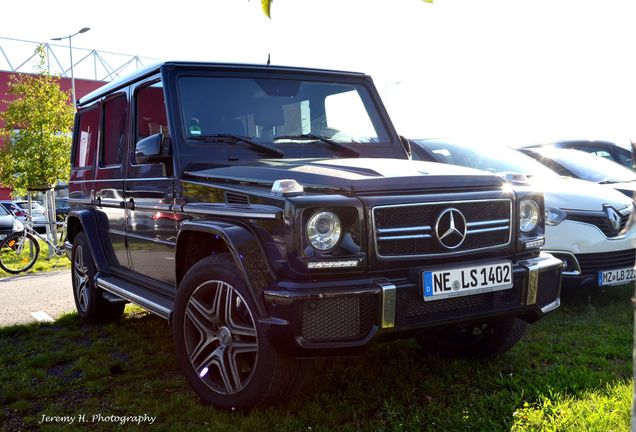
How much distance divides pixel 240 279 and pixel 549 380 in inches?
77.2

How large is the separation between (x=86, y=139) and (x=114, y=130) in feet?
3.30

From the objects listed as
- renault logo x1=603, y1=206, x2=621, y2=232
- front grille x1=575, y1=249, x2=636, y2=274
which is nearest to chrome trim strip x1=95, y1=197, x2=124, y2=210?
front grille x1=575, y1=249, x2=636, y2=274

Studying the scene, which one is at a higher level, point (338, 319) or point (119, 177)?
point (119, 177)

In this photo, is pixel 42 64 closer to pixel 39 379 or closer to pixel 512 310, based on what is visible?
pixel 39 379

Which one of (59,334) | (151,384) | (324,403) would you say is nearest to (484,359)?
(324,403)

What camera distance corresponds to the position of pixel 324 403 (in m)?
3.62

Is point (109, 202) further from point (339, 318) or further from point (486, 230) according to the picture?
point (486, 230)

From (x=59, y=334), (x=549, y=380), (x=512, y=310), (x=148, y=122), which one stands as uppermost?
(x=148, y=122)

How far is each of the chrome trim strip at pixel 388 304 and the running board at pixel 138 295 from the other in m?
1.46

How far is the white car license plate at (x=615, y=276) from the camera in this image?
5520mm

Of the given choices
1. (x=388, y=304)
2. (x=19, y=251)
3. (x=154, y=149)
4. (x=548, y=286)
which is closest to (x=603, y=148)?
(x=548, y=286)

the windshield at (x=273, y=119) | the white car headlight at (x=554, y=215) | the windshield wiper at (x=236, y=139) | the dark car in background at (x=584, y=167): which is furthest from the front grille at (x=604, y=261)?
the windshield wiper at (x=236, y=139)

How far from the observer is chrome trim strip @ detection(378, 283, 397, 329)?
9.85 ft

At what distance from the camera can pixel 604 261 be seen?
561 cm
